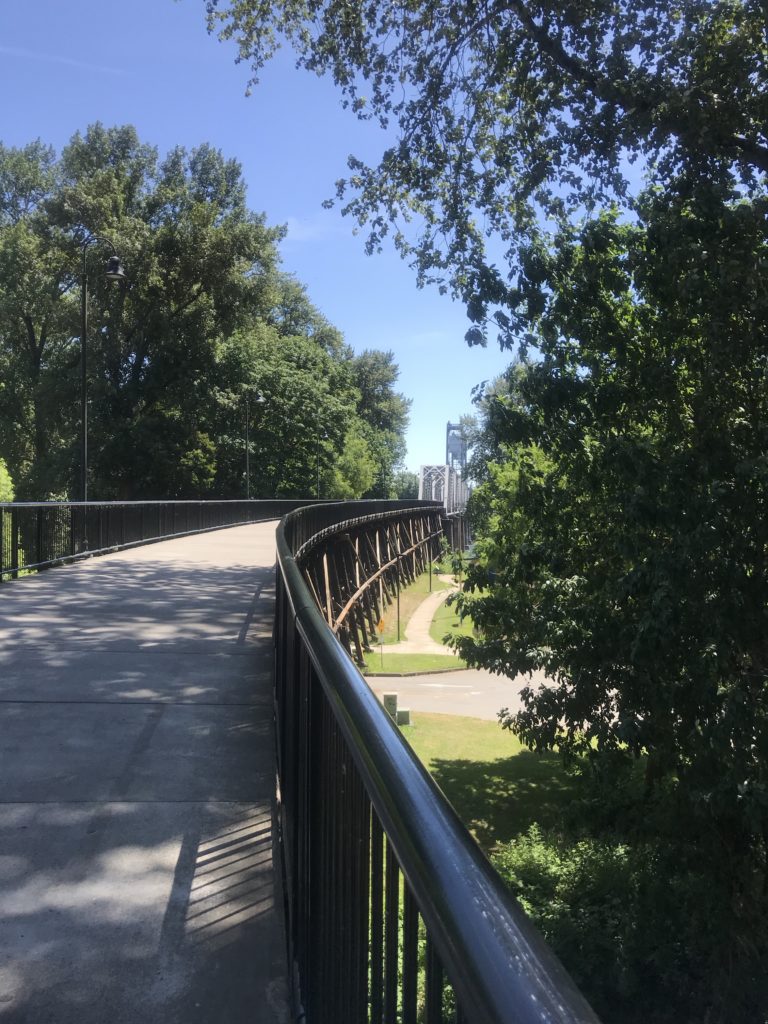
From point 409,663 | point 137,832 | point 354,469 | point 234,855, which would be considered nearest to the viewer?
point 234,855

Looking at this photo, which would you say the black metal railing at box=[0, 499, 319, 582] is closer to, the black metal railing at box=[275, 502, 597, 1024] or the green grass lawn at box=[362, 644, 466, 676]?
the green grass lawn at box=[362, 644, 466, 676]

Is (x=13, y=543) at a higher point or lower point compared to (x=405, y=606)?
higher

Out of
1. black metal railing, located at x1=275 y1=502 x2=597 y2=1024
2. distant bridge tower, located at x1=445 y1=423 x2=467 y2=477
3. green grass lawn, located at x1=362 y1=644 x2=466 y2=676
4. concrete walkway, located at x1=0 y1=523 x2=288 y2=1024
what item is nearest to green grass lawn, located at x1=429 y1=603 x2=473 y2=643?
green grass lawn, located at x1=362 y1=644 x2=466 y2=676

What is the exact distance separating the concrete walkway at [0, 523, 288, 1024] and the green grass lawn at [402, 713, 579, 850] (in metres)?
8.46

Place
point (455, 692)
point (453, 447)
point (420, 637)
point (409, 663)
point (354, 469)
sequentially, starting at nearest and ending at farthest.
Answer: point (455, 692) < point (409, 663) < point (420, 637) < point (354, 469) < point (453, 447)

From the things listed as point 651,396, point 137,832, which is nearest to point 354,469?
point 651,396

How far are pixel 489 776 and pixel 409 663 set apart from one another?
1518 cm

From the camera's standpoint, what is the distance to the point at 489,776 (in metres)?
19.5

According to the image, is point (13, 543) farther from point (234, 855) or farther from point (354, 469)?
point (354, 469)

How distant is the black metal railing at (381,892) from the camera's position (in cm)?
93

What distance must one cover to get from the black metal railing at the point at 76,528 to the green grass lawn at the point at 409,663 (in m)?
9.56

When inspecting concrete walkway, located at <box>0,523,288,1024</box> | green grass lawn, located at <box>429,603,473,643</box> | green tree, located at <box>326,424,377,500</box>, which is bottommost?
green grass lawn, located at <box>429,603,473,643</box>

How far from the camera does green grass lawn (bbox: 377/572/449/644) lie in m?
39.8

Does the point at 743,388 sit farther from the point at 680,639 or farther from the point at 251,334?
the point at 251,334
